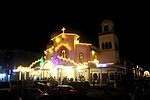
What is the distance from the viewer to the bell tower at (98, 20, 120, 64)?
150ft

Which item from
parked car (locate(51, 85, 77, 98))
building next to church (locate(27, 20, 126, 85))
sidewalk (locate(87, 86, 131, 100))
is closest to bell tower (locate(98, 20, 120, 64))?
building next to church (locate(27, 20, 126, 85))

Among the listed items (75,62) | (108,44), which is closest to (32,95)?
(75,62)

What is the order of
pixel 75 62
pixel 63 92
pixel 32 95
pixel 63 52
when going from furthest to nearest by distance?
1. pixel 63 52
2. pixel 75 62
3. pixel 63 92
4. pixel 32 95

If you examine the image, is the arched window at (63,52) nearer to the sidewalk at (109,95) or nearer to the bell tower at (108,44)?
the bell tower at (108,44)

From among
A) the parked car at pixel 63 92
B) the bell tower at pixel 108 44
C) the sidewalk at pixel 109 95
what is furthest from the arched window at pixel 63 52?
the parked car at pixel 63 92

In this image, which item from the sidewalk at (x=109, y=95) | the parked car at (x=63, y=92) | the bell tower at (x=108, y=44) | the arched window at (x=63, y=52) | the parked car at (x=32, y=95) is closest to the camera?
the parked car at (x=32, y=95)

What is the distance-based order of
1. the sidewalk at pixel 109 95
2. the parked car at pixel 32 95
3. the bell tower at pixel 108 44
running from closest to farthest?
1. the parked car at pixel 32 95
2. the sidewalk at pixel 109 95
3. the bell tower at pixel 108 44

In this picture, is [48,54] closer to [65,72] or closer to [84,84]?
[65,72]

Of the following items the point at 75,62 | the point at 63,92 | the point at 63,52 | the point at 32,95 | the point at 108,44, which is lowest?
the point at 63,92

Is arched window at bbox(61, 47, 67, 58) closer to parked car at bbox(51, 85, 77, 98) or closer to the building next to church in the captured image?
the building next to church

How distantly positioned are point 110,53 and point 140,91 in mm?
24779

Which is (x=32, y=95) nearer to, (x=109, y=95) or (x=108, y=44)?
(x=109, y=95)

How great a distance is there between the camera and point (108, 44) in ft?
152

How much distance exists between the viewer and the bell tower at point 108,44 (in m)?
45.7
